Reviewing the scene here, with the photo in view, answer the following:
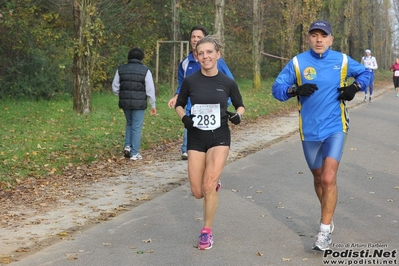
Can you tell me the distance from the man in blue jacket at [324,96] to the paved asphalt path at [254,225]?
0.57 m

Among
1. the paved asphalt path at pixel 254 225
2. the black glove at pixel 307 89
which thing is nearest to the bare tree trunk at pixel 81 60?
the paved asphalt path at pixel 254 225

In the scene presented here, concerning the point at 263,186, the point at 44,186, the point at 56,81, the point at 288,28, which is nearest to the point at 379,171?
the point at 263,186

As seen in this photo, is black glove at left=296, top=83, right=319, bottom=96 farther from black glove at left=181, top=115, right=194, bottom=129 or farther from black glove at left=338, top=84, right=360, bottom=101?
black glove at left=181, top=115, right=194, bottom=129

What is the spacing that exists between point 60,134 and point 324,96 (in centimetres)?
924

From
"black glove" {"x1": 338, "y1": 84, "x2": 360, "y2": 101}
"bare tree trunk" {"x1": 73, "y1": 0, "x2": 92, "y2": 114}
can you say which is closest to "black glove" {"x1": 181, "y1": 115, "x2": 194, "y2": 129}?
"black glove" {"x1": 338, "y1": 84, "x2": 360, "y2": 101}

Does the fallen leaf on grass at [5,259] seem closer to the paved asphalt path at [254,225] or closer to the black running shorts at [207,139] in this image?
the paved asphalt path at [254,225]

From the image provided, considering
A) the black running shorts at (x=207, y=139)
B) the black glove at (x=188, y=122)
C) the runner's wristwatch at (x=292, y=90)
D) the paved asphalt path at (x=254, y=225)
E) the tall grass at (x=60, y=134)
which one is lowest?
the tall grass at (x=60, y=134)

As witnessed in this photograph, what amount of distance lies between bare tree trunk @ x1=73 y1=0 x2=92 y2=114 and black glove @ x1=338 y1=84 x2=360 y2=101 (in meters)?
12.8

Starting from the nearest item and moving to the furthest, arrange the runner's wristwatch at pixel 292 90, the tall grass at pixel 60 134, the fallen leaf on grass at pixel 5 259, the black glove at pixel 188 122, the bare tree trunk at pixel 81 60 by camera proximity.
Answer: the fallen leaf on grass at pixel 5 259
the runner's wristwatch at pixel 292 90
the black glove at pixel 188 122
the tall grass at pixel 60 134
the bare tree trunk at pixel 81 60

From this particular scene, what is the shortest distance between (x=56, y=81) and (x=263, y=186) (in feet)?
52.4

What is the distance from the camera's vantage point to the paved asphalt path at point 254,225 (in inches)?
268

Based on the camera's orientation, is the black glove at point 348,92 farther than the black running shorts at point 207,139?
No

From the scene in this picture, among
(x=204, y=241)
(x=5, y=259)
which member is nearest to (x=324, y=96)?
(x=204, y=241)

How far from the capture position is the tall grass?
39.4ft
